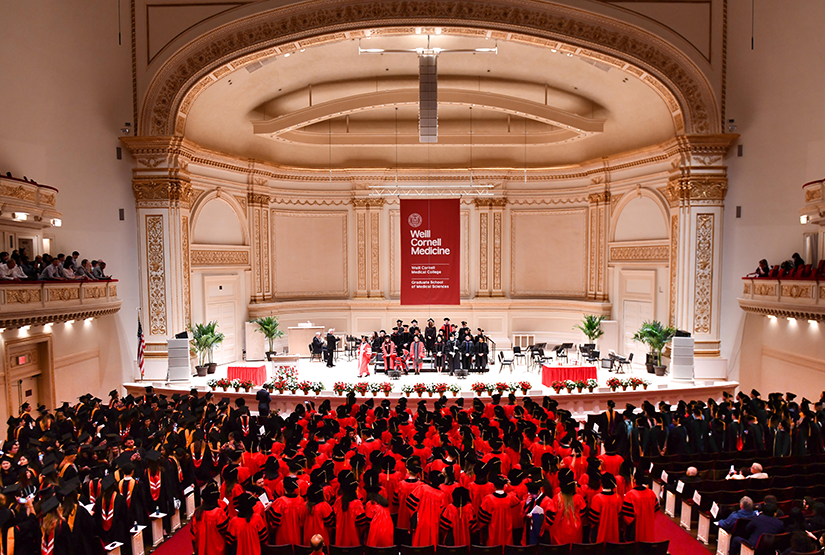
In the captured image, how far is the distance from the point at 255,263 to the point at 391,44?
9.49m

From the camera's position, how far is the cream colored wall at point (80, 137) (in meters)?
12.6

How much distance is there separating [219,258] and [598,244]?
46.6 ft

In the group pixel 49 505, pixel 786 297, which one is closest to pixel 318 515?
pixel 49 505

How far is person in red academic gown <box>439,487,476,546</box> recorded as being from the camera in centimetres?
646

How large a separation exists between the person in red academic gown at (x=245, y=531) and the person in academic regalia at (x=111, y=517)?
73.6 inches

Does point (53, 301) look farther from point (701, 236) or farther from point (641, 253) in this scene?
point (641, 253)

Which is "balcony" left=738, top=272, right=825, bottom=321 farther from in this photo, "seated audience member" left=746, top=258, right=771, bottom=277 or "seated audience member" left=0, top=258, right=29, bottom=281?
"seated audience member" left=0, top=258, right=29, bottom=281

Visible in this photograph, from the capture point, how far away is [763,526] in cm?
645

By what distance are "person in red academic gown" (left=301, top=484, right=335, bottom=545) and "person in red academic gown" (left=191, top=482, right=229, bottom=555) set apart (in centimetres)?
93

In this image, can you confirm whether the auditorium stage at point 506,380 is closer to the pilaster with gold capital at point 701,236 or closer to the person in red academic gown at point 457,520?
the pilaster with gold capital at point 701,236

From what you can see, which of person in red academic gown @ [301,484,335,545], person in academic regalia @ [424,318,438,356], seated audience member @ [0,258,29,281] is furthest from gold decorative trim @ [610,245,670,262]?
seated audience member @ [0,258,29,281]

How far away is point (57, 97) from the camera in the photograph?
538 inches

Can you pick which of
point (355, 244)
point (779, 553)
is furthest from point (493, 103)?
point (779, 553)

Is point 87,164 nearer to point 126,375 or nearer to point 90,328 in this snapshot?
point 90,328
